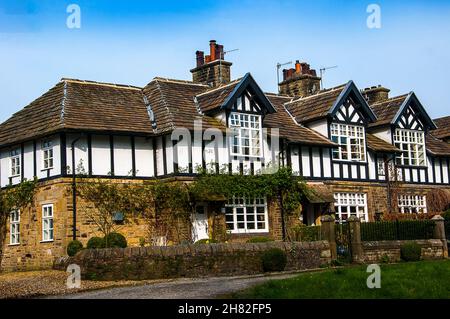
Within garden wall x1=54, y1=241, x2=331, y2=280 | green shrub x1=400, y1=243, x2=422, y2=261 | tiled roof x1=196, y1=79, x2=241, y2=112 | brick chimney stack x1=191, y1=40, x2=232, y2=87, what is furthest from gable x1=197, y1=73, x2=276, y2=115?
green shrub x1=400, y1=243, x2=422, y2=261

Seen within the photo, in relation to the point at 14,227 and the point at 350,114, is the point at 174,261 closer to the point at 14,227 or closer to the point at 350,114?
the point at 14,227

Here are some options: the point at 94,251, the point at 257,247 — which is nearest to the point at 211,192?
the point at 257,247

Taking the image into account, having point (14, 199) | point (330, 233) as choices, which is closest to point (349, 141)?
point (330, 233)

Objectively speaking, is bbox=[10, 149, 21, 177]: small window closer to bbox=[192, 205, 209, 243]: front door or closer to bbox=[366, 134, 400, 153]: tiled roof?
bbox=[192, 205, 209, 243]: front door

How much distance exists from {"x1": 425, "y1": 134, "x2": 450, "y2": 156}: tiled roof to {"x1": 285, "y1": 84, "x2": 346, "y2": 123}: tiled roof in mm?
6936

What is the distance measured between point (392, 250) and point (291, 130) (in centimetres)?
851

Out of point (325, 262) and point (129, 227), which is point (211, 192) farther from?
point (325, 262)

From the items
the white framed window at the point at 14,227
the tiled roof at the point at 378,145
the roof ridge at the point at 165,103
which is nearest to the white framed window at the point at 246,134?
the roof ridge at the point at 165,103

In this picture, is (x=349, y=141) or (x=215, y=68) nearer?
(x=349, y=141)

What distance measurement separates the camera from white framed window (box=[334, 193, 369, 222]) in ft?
115

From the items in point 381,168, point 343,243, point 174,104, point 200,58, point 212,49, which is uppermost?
point 212,49

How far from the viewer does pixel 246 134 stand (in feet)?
106
